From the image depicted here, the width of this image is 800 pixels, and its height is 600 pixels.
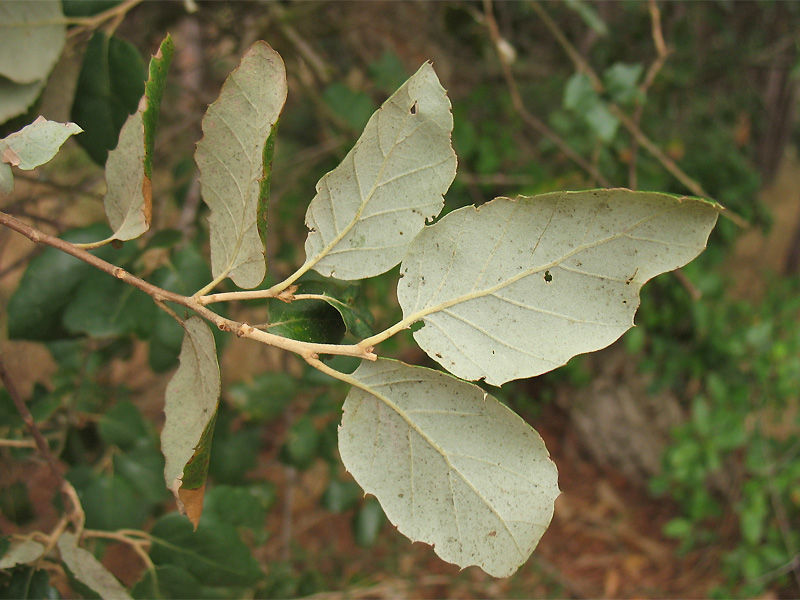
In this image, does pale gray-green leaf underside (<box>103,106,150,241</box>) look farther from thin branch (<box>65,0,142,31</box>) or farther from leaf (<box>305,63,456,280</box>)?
thin branch (<box>65,0,142,31</box>)

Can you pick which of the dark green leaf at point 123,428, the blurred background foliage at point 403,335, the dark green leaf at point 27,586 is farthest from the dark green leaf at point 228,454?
the dark green leaf at point 27,586

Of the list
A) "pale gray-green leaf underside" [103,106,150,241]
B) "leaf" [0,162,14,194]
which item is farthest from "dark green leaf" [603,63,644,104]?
"leaf" [0,162,14,194]

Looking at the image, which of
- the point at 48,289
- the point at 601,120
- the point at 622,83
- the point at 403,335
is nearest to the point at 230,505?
the point at 48,289

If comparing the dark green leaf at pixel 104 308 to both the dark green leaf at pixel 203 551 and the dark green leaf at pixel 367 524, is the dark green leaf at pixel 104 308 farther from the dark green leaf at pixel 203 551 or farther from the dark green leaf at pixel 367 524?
the dark green leaf at pixel 367 524

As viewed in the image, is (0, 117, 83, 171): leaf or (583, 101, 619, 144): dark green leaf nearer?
(0, 117, 83, 171): leaf

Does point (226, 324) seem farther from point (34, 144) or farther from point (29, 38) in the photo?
point (29, 38)

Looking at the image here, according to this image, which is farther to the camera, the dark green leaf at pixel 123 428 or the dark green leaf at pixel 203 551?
the dark green leaf at pixel 123 428
